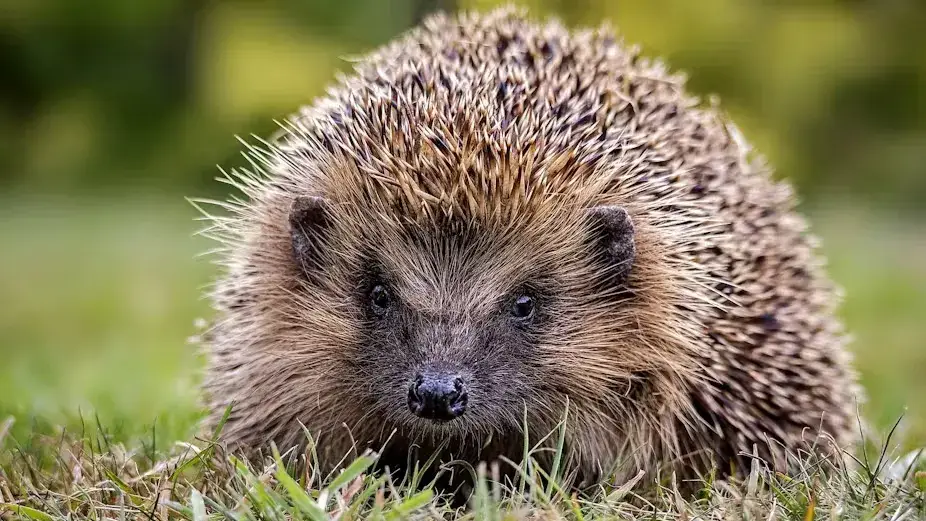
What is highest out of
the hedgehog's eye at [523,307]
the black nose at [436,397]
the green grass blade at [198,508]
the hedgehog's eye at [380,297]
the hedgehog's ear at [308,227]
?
the hedgehog's ear at [308,227]

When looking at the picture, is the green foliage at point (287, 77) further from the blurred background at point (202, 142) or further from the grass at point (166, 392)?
the grass at point (166, 392)

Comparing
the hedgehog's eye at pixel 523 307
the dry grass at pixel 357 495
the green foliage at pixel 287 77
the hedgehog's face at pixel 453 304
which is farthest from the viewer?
the green foliage at pixel 287 77

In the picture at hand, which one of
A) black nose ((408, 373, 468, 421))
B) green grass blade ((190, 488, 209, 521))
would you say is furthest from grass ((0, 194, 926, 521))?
black nose ((408, 373, 468, 421))

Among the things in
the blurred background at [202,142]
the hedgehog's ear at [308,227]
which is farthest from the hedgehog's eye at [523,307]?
the blurred background at [202,142]

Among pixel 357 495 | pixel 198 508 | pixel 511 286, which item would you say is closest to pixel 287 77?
pixel 511 286

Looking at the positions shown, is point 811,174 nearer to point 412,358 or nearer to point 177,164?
point 177,164

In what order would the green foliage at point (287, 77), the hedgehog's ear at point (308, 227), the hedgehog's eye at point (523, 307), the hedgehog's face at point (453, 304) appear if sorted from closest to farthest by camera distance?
the hedgehog's face at point (453, 304) < the hedgehog's eye at point (523, 307) < the hedgehog's ear at point (308, 227) < the green foliage at point (287, 77)

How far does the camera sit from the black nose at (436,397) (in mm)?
2211

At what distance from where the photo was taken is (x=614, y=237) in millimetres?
2572

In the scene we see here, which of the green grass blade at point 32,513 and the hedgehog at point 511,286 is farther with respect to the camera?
the hedgehog at point 511,286

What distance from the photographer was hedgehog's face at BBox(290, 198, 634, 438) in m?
2.34

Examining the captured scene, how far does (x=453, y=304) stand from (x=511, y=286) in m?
0.15

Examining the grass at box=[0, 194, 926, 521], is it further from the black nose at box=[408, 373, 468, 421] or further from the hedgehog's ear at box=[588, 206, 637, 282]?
the hedgehog's ear at box=[588, 206, 637, 282]

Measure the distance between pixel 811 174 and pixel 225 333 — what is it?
11894mm
